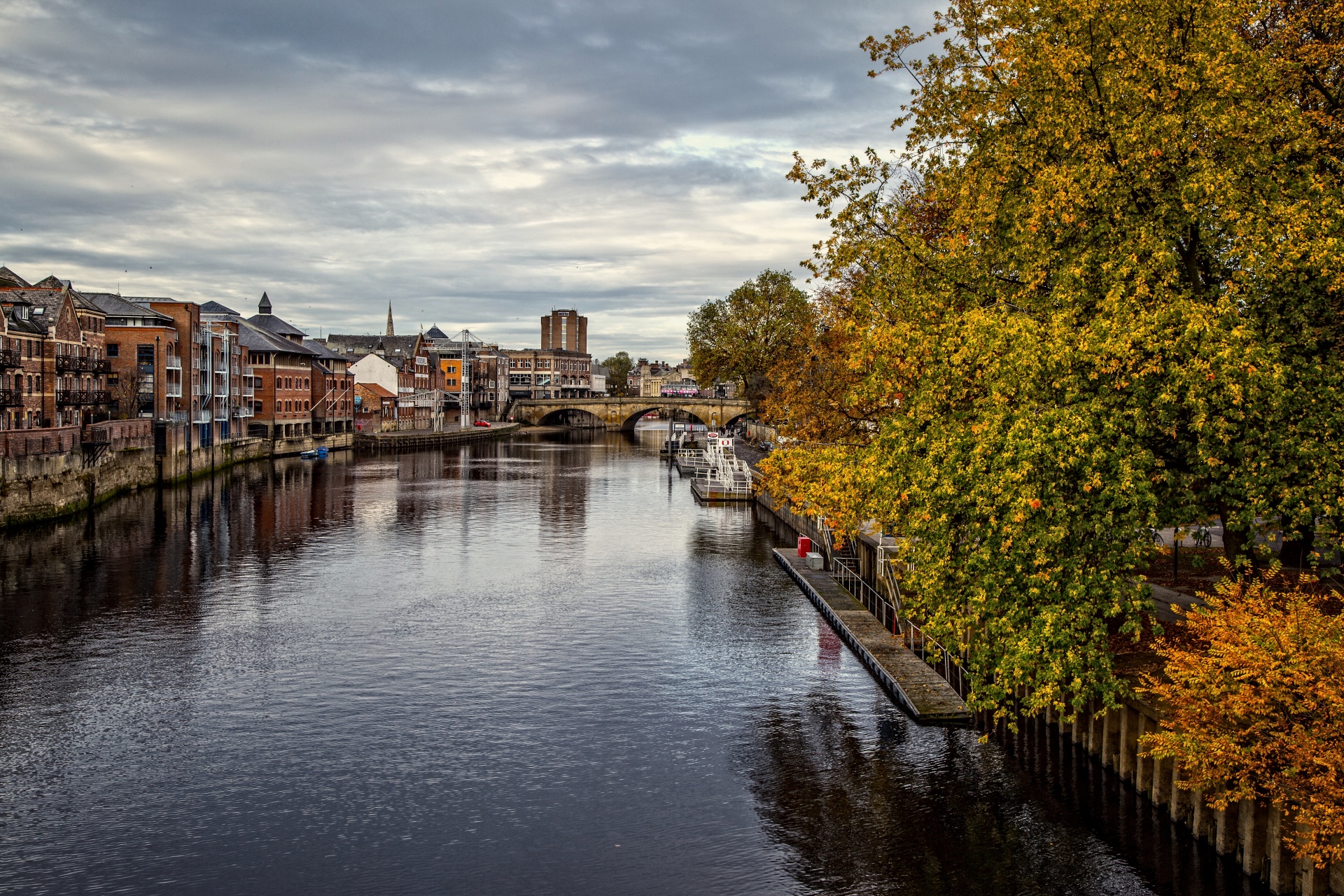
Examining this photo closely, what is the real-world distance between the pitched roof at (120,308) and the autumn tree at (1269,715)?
341 ft

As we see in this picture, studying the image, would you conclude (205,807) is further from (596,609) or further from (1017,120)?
(1017,120)

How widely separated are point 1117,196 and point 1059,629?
36.6 feet

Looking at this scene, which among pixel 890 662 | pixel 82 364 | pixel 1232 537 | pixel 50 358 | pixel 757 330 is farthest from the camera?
pixel 757 330

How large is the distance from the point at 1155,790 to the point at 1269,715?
645cm

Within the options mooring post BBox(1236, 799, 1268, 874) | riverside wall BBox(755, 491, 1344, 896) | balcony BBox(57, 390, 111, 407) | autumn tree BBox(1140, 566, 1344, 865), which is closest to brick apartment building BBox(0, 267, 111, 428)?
balcony BBox(57, 390, 111, 407)

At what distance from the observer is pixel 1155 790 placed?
24516mm

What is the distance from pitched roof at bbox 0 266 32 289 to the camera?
8338 cm

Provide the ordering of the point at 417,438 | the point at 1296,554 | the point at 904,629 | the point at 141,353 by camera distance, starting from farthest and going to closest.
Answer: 1. the point at 417,438
2. the point at 141,353
3. the point at 904,629
4. the point at 1296,554

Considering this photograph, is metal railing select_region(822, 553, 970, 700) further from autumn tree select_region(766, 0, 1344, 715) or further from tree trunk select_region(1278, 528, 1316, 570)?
tree trunk select_region(1278, 528, 1316, 570)

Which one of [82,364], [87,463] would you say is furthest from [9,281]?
[87,463]

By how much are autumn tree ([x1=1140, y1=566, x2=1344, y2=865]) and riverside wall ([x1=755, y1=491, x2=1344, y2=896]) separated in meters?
0.64

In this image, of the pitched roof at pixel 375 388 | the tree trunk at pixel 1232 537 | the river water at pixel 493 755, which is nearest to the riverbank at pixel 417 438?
the pitched roof at pixel 375 388

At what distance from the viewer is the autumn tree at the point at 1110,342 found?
22328 millimetres

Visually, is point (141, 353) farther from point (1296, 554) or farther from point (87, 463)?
point (1296, 554)
